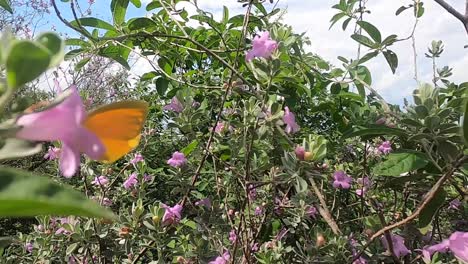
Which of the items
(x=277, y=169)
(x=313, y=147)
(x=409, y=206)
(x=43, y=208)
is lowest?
(x=409, y=206)

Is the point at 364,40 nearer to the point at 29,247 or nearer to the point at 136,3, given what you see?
the point at 136,3

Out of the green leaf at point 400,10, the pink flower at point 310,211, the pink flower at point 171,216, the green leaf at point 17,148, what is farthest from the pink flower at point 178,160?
the green leaf at point 17,148

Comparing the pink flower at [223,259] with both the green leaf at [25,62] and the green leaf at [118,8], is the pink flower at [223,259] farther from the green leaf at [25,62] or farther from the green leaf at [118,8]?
the green leaf at [25,62]

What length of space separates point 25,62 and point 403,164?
91 cm

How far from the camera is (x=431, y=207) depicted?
1.01 metres

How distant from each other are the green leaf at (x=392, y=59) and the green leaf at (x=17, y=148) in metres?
1.36

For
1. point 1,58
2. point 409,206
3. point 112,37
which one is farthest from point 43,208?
point 409,206

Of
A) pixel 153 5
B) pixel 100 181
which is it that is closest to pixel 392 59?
pixel 153 5

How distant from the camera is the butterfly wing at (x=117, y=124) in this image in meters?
0.36

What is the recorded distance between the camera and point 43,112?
0.32m

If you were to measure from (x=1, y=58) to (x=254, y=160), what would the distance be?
1241mm

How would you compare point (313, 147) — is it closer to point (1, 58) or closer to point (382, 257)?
point (382, 257)

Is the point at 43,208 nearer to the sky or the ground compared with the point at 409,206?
nearer to the sky

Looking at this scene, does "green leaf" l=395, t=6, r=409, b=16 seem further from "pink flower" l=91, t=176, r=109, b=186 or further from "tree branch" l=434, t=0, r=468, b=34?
"pink flower" l=91, t=176, r=109, b=186
